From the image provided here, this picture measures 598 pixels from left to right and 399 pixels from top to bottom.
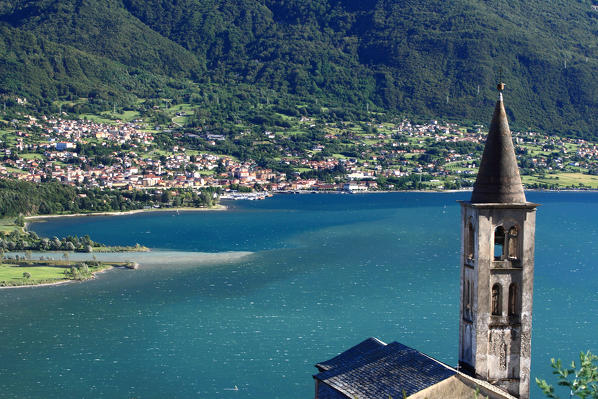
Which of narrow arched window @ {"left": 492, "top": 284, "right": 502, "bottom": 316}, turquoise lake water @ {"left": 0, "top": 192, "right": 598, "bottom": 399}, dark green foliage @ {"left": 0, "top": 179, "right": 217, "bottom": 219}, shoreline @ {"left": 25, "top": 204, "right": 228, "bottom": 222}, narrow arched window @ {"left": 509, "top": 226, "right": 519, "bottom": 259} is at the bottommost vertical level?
turquoise lake water @ {"left": 0, "top": 192, "right": 598, "bottom": 399}

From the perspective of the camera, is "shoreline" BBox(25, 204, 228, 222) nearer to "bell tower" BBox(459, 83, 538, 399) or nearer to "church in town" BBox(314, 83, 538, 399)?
"church in town" BBox(314, 83, 538, 399)

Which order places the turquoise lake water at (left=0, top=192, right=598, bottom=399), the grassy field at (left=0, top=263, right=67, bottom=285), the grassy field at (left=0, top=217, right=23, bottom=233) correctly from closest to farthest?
1. the turquoise lake water at (left=0, top=192, right=598, bottom=399)
2. the grassy field at (left=0, top=263, right=67, bottom=285)
3. the grassy field at (left=0, top=217, right=23, bottom=233)

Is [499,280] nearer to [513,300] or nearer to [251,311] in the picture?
[513,300]

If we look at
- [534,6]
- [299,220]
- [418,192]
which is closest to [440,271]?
[299,220]

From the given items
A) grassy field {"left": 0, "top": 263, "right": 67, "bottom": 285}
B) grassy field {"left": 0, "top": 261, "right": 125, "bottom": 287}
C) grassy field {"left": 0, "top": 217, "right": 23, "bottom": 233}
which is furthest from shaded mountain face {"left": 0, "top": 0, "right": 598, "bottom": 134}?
grassy field {"left": 0, "top": 263, "right": 67, "bottom": 285}

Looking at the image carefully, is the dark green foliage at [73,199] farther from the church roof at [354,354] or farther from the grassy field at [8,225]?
the church roof at [354,354]

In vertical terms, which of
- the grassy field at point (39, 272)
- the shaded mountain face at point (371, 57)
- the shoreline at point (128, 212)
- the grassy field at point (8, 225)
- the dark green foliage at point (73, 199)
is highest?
the shaded mountain face at point (371, 57)

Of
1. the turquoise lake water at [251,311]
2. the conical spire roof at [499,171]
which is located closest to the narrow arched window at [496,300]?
the conical spire roof at [499,171]
